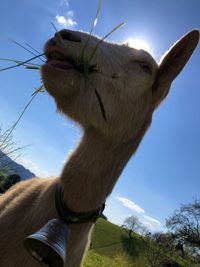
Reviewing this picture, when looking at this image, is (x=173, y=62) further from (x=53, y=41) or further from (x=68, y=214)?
(x=68, y=214)

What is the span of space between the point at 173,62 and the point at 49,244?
2752 mm

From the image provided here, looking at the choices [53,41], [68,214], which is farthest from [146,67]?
[68,214]

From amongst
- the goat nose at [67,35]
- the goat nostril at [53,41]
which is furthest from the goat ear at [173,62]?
the goat nostril at [53,41]

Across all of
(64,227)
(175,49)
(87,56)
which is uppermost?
(175,49)

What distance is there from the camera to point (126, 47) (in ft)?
16.0

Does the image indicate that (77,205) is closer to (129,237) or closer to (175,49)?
(175,49)

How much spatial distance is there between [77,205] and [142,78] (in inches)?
66.9

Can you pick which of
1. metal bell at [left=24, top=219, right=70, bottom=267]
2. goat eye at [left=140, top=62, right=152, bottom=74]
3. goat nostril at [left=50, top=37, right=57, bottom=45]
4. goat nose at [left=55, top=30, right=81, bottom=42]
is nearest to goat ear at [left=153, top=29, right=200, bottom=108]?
goat eye at [left=140, top=62, right=152, bottom=74]

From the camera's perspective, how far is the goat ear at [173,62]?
191 inches

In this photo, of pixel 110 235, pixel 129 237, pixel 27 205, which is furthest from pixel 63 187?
pixel 129 237

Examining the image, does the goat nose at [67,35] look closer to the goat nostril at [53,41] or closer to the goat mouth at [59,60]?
the goat nostril at [53,41]

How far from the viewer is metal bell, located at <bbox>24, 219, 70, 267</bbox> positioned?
336 cm

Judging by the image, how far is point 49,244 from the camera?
3.35 m

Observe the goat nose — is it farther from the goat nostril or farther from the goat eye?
the goat eye
